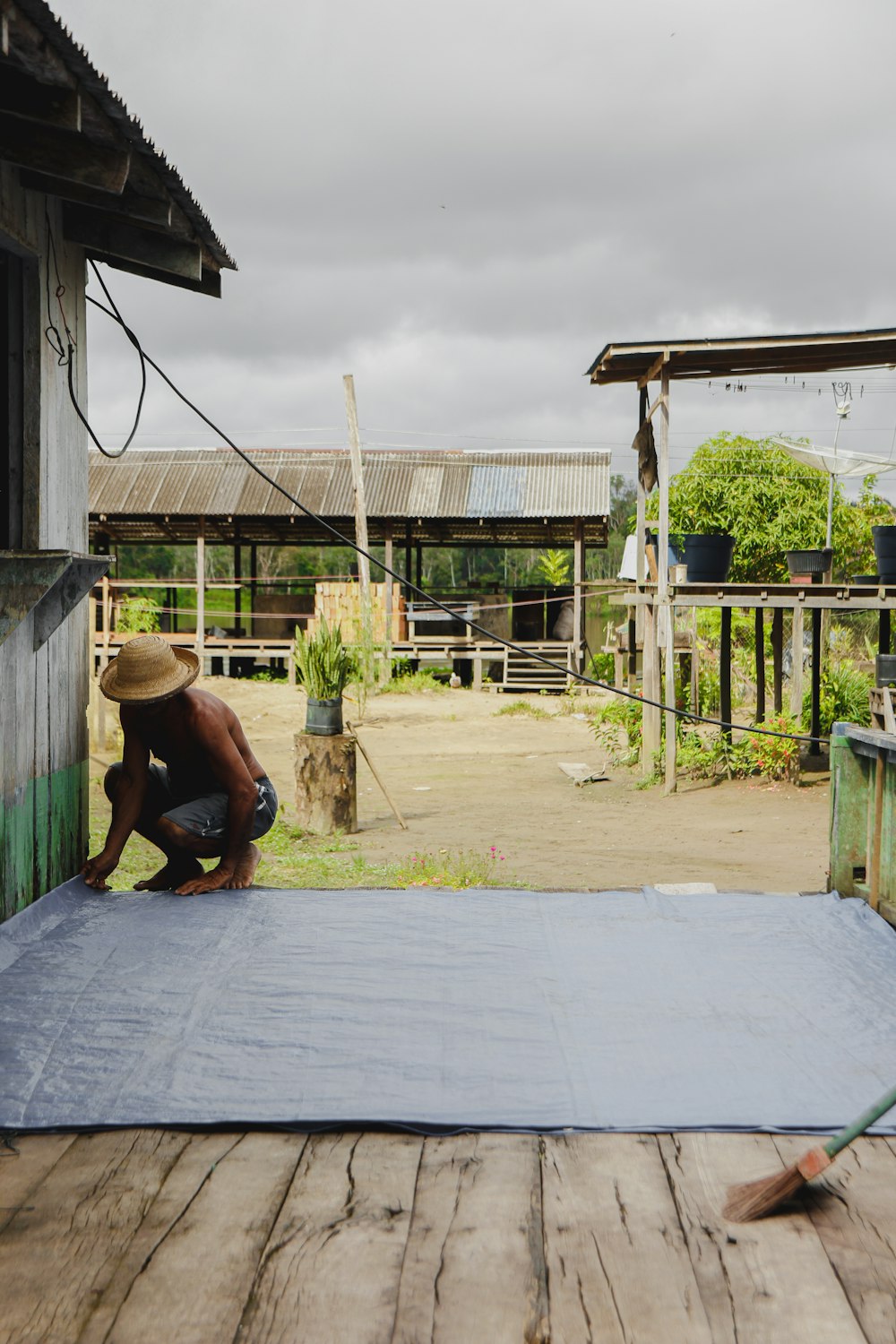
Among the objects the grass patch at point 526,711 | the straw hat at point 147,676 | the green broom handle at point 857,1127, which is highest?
the straw hat at point 147,676

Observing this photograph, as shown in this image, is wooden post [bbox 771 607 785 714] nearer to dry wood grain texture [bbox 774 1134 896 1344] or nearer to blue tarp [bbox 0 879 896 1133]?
blue tarp [bbox 0 879 896 1133]

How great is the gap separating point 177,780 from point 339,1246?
3.09 m

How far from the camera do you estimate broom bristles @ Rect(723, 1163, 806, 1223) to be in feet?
7.72

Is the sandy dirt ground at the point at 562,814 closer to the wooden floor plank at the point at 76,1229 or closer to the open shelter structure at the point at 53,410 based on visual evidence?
the open shelter structure at the point at 53,410

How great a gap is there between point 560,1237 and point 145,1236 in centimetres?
82

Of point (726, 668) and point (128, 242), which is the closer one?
point (128, 242)

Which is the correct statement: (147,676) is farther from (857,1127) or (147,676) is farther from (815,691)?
(815,691)

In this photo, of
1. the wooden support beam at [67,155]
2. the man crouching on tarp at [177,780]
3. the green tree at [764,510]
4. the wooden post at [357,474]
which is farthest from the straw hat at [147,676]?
the green tree at [764,510]

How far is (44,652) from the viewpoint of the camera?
4.69 meters

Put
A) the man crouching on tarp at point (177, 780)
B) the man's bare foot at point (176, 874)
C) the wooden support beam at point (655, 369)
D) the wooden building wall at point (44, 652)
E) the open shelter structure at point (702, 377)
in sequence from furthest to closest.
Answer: the wooden support beam at point (655, 369)
the open shelter structure at point (702, 377)
the man's bare foot at point (176, 874)
the man crouching on tarp at point (177, 780)
the wooden building wall at point (44, 652)

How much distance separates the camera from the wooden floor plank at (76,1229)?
6.62 ft

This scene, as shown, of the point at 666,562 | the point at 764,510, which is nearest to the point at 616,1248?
the point at 666,562

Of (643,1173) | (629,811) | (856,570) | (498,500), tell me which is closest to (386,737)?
(629,811)

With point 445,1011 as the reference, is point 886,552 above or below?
above
